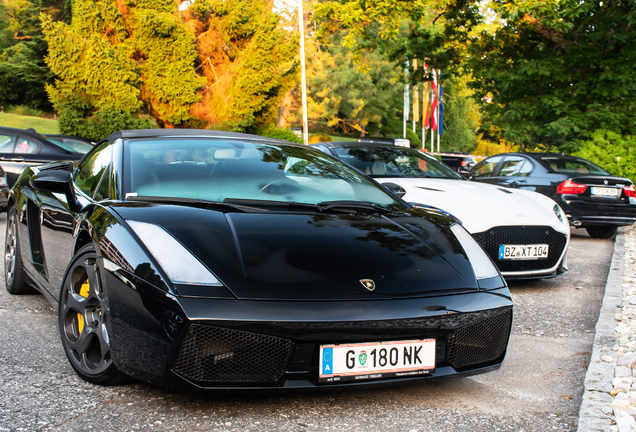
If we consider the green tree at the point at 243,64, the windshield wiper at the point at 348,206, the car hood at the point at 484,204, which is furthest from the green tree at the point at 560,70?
the green tree at the point at 243,64

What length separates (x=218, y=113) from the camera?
2625cm

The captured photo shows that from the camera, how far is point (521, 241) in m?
5.29

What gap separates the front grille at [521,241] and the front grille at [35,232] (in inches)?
133

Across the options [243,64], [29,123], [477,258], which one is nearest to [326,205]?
[477,258]

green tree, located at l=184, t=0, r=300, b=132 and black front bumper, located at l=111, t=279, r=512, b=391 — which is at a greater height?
green tree, located at l=184, t=0, r=300, b=132

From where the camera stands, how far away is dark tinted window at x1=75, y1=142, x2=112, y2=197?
11.4 ft

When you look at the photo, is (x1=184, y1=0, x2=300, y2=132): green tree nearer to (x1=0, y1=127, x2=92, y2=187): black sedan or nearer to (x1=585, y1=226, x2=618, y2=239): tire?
Answer: (x1=0, y1=127, x2=92, y2=187): black sedan

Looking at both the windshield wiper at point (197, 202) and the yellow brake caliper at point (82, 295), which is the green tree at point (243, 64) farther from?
the yellow brake caliper at point (82, 295)

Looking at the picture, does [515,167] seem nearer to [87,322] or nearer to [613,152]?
[613,152]

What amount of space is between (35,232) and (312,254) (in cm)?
233

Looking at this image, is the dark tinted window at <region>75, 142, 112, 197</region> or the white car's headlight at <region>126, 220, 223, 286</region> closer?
the white car's headlight at <region>126, 220, 223, 286</region>

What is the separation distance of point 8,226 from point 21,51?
36887 millimetres

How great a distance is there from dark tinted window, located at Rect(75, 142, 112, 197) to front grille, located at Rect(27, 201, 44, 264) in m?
0.39

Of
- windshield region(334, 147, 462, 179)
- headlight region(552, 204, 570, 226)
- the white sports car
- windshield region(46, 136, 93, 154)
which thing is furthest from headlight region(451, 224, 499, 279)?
windshield region(46, 136, 93, 154)
